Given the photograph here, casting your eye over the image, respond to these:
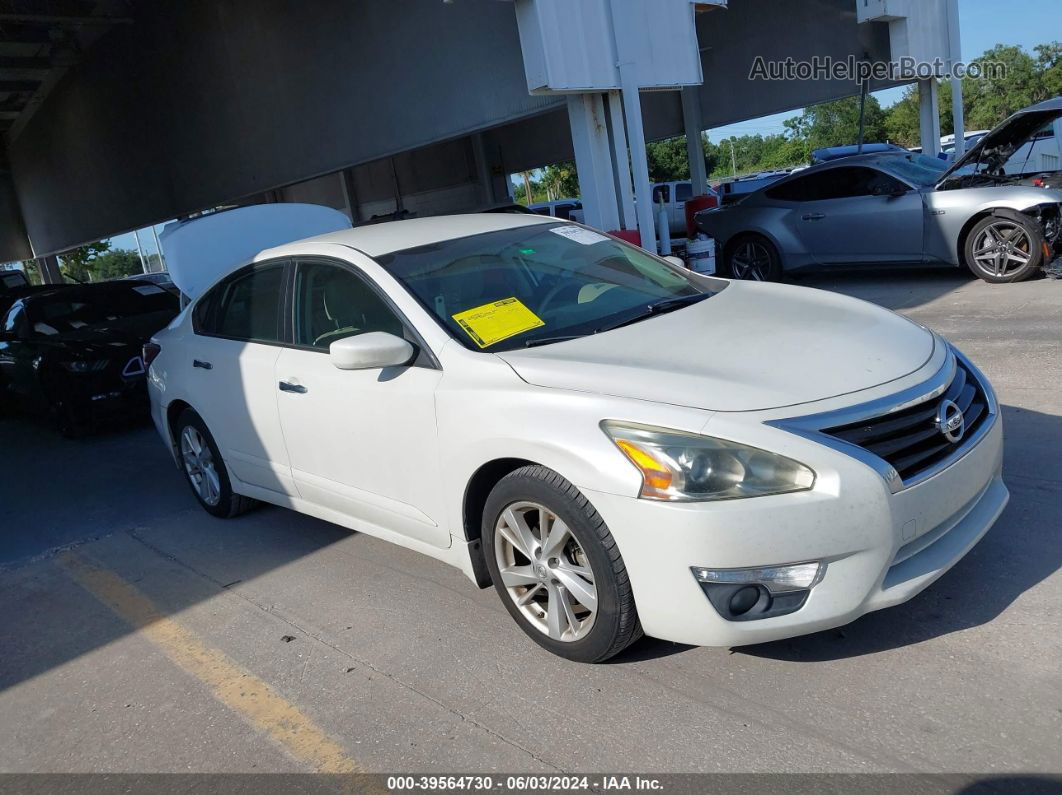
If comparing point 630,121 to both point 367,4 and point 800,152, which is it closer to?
point 367,4

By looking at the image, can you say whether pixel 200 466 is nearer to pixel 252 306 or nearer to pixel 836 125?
pixel 252 306

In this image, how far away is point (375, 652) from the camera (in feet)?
12.1

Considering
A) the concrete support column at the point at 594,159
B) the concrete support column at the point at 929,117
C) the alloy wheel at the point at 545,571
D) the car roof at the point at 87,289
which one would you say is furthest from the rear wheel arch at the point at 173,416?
the concrete support column at the point at 929,117

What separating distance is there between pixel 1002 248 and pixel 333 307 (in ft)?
24.9

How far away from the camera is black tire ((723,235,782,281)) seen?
36.3 ft

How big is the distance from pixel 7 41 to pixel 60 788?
78.5 ft

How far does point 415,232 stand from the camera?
4.52m

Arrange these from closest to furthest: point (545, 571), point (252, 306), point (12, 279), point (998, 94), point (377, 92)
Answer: point (545, 571) < point (252, 306) < point (377, 92) < point (12, 279) < point (998, 94)

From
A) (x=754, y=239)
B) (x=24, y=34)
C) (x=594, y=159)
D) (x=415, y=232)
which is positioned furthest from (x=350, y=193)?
(x=415, y=232)

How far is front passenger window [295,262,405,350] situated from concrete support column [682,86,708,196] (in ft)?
51.8

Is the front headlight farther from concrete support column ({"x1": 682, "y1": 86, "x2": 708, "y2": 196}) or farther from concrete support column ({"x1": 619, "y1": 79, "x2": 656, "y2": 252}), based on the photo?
concrete support column ({"x1": 682, "y1": 86, "x2": 708, "y2": 196})

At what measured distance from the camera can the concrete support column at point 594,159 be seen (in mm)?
10250

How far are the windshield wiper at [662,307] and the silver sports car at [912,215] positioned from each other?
20.9 ft

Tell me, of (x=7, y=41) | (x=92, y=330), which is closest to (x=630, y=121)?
(x=92, y=330)
